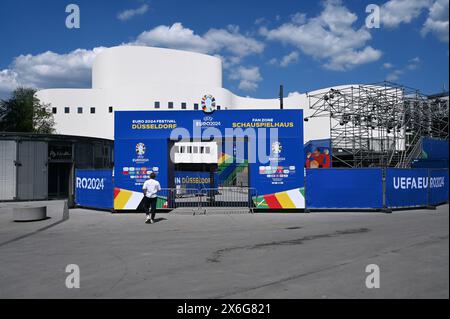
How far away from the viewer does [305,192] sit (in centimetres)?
1705

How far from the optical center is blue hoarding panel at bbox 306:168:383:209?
55.0 ft

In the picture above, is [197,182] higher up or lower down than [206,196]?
higher up

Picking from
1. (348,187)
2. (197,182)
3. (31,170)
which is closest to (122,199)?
(197,182)

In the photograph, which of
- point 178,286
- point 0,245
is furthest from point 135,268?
point 0,245

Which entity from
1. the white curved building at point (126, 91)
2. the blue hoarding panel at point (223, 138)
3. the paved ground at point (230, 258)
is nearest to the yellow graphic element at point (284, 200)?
the blue hoarding panel at point (223, 138)

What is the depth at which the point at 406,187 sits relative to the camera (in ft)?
56.6

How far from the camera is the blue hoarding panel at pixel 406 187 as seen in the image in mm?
16750

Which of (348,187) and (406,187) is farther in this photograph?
(406,187)

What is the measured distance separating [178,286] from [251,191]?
11320 millimetres

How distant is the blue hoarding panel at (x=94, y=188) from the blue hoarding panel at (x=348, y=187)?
365 inches

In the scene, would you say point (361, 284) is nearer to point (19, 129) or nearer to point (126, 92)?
point (19, 129)

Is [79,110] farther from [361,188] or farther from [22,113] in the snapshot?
[361,188]

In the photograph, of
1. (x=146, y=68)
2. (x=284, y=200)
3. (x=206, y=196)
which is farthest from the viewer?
(x=146, y=68)

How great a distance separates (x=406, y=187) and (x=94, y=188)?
14.7m
